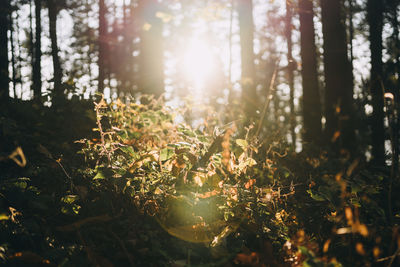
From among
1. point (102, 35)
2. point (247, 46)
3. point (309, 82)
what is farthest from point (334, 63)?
point (102, 35)

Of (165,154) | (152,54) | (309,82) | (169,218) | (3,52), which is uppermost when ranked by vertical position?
(3,52)

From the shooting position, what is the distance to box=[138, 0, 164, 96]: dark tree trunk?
8664mm

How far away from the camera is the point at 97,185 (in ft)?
7.50

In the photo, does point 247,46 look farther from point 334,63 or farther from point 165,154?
point 165,154

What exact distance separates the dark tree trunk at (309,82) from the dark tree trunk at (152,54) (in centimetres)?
415

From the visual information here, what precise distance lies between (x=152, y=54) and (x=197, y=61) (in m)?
8.98

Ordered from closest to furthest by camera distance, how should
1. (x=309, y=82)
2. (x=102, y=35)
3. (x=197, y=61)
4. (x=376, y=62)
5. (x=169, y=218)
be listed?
(x=169, y=218)
(x=309, y=82)
(x=376, y=62)
(x=102, y=35)
(x=197, y=61)

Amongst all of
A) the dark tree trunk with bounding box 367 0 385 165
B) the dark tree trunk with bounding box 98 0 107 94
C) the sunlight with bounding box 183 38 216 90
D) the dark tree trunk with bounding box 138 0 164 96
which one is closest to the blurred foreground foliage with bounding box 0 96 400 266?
the dark tree trunk with bounding box 138 0 164 96

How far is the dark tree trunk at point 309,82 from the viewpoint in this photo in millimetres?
7078

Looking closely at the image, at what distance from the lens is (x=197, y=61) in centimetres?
1742

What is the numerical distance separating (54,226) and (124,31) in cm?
1691

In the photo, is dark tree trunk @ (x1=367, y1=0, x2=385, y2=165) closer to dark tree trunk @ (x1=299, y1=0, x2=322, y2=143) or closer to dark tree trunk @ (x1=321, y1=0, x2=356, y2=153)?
dark tree trunk @ (x1=299, y1=0, x2=322, y2=143)

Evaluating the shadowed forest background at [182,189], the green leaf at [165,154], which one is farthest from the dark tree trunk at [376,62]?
the green leaf at [165,154]

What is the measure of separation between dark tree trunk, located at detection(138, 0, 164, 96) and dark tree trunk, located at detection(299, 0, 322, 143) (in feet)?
13.6
